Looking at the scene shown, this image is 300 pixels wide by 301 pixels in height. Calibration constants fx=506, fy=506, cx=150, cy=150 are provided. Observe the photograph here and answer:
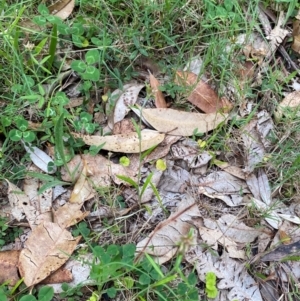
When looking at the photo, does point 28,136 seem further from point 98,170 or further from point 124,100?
point 124,100

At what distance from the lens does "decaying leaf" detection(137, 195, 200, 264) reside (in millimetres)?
1831

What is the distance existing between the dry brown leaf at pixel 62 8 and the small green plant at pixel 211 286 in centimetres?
126

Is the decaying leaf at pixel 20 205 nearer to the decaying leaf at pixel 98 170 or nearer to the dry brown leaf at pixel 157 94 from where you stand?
the decaying leaf at pixel 98 170

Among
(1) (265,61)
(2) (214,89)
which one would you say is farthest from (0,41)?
(1) (265,61)

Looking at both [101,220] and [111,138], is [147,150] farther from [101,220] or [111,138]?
[101,220]

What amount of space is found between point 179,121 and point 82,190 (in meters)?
0.48

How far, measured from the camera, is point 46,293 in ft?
5.65

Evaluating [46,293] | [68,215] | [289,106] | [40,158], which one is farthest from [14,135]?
[289,106]

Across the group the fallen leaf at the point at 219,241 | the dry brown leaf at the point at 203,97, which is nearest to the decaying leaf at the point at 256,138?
the dry brown leaf at the point at 203,97

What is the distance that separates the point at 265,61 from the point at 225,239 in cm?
86

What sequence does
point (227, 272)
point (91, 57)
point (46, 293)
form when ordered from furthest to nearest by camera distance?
point (91, 57)
point (227, 272)
point (46, 293)

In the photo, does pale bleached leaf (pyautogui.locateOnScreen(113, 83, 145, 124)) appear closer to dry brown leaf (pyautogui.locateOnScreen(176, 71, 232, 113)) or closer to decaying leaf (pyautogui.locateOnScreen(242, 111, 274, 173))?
dry brown leaf (pyautogui.locateOnScreen(176, 71, 232, 113))

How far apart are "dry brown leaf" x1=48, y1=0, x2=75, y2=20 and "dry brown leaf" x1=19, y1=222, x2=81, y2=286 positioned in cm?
95

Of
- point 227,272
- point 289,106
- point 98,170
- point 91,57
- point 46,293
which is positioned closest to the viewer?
point 46,293
